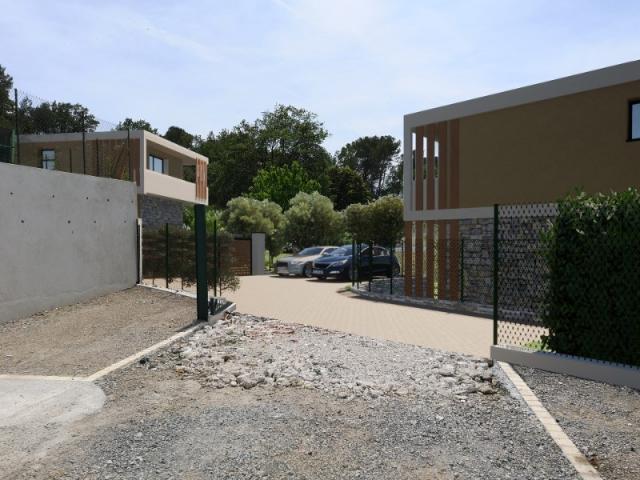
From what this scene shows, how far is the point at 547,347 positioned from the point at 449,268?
7958mm

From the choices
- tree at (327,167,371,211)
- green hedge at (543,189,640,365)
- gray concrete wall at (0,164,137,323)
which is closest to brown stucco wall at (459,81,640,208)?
green hedge at (543,189,640,365)

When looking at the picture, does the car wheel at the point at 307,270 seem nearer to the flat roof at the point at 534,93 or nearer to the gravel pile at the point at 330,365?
the flat roof at the point at 534,93

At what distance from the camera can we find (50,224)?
1164 cm

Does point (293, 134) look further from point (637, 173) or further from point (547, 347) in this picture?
point (547, 347)

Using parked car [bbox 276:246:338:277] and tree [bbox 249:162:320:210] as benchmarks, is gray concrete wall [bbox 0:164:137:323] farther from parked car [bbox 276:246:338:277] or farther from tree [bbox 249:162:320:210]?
tree [bbox 249:162:320:210]

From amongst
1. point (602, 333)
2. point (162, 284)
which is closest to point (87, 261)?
point (162, 284)

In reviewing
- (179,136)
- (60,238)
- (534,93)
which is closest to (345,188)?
(179,136)

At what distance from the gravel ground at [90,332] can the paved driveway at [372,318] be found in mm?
2348

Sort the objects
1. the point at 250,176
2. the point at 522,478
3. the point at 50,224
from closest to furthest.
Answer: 1. the point at 522,478
2. the point at 50,224
3. the point at 250,176

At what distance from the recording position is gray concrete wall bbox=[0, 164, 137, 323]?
1062cm

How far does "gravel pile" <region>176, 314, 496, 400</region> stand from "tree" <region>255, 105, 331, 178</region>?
6026cm

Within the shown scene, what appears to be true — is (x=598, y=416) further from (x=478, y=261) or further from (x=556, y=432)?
(x=478, y=261)

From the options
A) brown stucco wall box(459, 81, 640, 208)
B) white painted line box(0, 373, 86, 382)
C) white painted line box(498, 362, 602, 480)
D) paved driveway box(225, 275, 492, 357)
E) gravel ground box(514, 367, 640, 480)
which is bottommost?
paved driveway box(225, 275, 492, 357)

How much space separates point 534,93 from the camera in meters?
13.9
